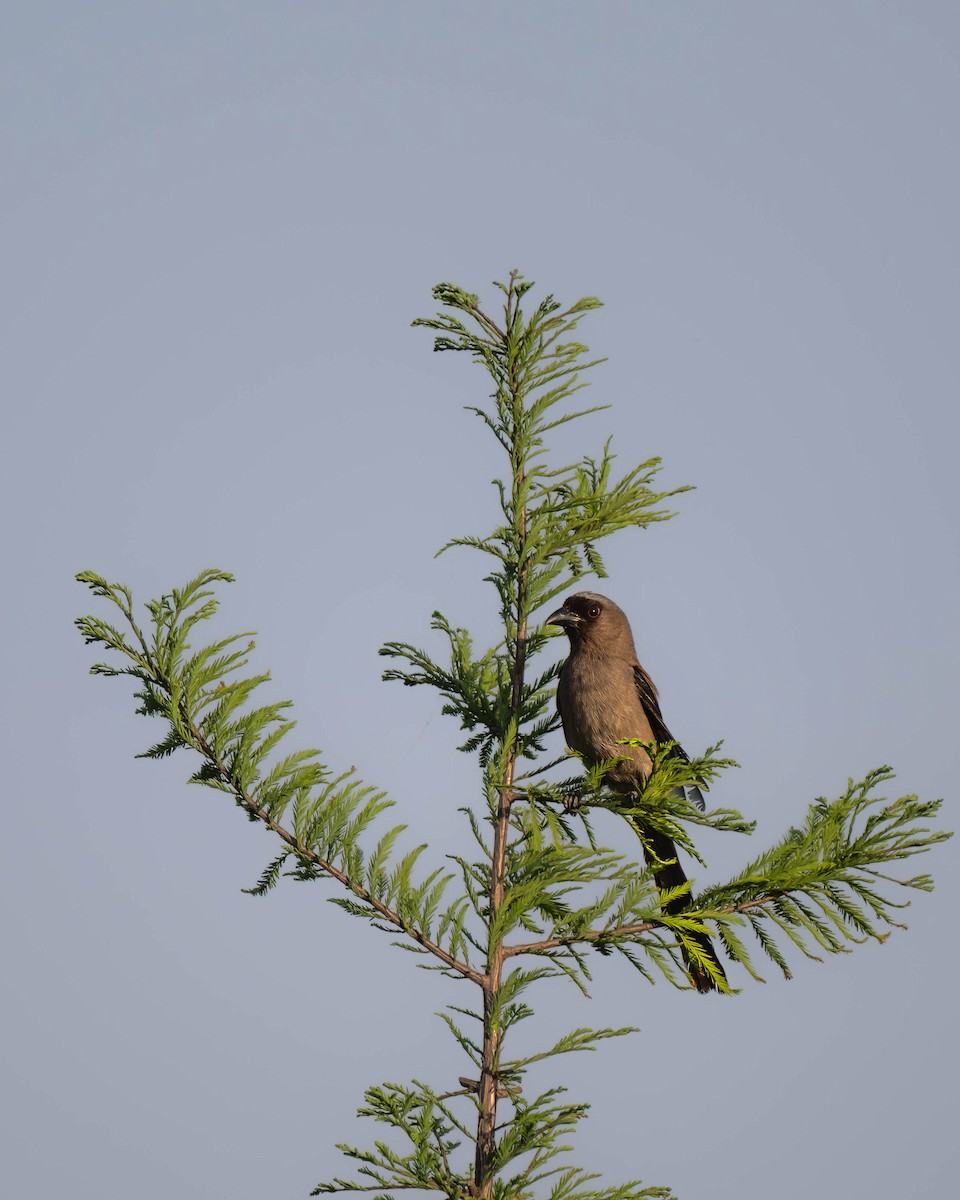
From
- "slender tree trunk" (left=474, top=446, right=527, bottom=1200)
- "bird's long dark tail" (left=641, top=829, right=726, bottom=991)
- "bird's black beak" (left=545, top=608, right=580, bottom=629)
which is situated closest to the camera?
"slender tree trunk" (left=474, top=446, right=527, bottom=1200)

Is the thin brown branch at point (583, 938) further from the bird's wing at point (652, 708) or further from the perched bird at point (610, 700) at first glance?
the bird's wing at point (652, 708)

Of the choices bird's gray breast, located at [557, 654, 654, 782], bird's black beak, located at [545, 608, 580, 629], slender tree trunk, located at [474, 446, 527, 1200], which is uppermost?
bird's black beak, located at [545, 608, 580, 629]

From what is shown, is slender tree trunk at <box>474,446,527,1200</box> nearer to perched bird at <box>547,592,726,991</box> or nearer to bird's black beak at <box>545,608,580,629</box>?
perched bird at <box>547,592,726,991</box>

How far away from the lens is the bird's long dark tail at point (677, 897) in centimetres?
608

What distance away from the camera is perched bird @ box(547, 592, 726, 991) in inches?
292

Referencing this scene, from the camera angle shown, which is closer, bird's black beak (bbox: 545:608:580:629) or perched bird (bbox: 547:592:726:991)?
perched bird (bbox: 547:592:726:991)

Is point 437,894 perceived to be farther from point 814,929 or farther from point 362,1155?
point 814,929

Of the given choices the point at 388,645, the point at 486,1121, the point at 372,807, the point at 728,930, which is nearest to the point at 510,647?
the point at 388,645

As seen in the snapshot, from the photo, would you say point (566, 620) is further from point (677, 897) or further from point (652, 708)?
point (677, 897)

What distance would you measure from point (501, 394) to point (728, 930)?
288cm

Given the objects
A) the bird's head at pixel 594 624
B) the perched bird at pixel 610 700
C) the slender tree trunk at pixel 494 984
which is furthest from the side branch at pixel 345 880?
the bird's head at pixel 594 624

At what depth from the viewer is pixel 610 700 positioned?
7523 mm

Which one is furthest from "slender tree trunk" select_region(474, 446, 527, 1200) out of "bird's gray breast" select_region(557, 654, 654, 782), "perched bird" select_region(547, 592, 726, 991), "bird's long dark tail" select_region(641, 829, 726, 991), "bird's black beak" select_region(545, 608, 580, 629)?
"bird's black beak" select_region(545, 608, 580, 629)

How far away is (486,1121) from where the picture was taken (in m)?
5.58
